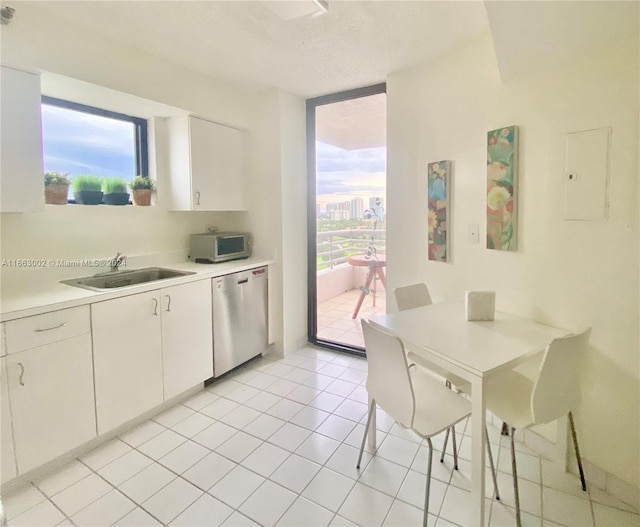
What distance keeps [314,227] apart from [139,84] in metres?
1.87

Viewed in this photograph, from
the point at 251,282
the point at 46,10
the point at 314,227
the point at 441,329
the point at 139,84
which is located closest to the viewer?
the point at 441,329

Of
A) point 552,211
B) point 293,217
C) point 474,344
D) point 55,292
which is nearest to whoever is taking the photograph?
point 474,344

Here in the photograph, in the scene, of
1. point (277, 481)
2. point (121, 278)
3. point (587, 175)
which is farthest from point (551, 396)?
point (121, 278)

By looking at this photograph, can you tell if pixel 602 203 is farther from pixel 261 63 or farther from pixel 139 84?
pixel 139 84

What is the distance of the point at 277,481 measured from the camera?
182 centimetres

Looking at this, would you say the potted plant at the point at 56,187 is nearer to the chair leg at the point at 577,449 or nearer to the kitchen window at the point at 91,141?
the kitchen window at the point at 91,141

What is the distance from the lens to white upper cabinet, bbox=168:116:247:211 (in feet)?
9.49

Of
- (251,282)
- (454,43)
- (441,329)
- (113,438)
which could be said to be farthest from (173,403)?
(454,43)

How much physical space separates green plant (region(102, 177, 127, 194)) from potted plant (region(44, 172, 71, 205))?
28 cm

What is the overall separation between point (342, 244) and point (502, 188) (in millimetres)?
3139

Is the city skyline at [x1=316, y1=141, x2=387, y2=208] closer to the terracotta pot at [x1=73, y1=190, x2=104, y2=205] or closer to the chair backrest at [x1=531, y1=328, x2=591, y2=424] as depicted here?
the terracotta pot at [x1=73, y1=190, x2=104, y2=205]

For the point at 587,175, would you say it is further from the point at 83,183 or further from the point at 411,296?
the point at 83,183

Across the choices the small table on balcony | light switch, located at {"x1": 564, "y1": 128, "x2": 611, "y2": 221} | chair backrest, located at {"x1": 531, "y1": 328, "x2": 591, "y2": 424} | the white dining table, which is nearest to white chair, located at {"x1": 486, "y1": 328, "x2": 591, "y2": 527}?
chair backrest, located at {"x1": 531, "y1": 328, "x2": 591, "y2": 424}

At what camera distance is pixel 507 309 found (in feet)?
7.13
